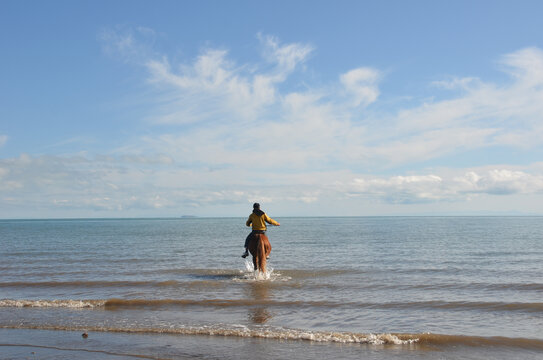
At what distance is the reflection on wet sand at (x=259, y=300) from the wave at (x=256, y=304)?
40 centimetres

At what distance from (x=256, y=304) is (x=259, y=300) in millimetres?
529

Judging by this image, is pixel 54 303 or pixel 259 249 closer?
pixel 54 303

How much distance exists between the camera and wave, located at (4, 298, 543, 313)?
1151cm

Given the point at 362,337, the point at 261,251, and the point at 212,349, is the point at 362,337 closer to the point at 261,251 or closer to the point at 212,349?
the point at 212,349

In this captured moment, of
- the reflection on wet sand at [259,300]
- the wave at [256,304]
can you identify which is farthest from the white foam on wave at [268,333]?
the wave at [256,304]

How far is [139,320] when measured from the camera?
10.4 metres

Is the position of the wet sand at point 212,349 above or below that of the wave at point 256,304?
above

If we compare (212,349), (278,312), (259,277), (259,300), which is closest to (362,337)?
(212,349)

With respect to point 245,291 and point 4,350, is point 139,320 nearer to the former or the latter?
point 4,350

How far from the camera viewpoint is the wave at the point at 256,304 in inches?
453

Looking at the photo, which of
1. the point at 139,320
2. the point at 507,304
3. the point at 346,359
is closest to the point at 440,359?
the point at 346,359

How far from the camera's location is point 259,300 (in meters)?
12.6

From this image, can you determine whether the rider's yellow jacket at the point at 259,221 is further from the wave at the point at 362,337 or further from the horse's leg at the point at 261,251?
the wave at the point at 362,337

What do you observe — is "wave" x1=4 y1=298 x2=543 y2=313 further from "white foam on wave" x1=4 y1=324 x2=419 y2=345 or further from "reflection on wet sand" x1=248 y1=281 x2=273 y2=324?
"white foam on wave" x1=4 y1=324 x2=419 y2=345
